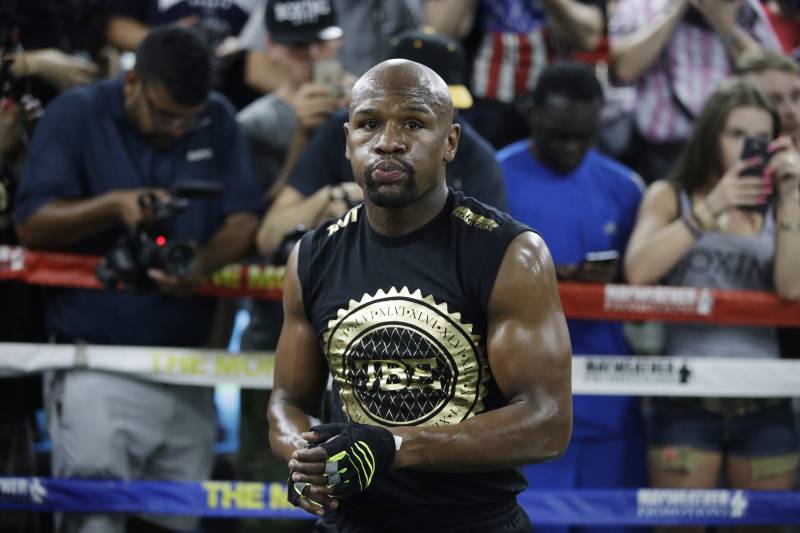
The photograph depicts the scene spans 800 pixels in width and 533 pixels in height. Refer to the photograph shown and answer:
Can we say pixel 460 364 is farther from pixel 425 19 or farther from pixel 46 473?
pixel 46 473

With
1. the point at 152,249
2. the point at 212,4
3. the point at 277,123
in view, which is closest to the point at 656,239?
the point at 277,123

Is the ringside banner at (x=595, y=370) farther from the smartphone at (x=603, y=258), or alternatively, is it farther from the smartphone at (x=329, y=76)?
the smartphone at (x=329, y=76)

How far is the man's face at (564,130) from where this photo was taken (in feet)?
15.9

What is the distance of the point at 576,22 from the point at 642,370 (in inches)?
72.5

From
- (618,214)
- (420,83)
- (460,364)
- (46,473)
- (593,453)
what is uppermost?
(420,83)

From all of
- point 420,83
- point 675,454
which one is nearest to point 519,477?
point 420,83

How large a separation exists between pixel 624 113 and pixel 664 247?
1199 millimetres

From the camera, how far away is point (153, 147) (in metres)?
4.52

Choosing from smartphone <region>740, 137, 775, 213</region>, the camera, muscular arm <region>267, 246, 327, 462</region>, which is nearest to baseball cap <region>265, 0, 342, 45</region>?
the camera

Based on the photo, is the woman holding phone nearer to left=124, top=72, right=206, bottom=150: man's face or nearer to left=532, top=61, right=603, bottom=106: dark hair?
left=532, top=61, right=603, bottom=106: dark hair

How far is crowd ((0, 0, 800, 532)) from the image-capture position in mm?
4355

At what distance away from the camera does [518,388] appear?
273 cm

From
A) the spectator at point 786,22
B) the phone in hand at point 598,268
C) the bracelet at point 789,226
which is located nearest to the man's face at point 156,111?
the phone in hand at point 598,268

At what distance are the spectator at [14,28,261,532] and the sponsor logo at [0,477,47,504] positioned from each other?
111 millimetres
